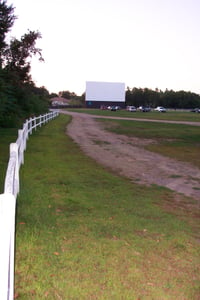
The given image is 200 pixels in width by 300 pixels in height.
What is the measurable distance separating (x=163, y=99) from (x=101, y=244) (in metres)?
148

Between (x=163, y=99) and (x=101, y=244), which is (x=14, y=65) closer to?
(x=101, y=244)

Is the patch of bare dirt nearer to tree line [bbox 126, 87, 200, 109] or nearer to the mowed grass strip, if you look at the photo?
the mowed grass strip

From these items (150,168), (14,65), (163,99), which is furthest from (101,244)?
(163,99)

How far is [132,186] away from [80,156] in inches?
206

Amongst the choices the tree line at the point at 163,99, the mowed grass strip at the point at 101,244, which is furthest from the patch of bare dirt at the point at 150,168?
the tree line at the point at 163,99

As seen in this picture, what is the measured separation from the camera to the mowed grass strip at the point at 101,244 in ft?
13.5

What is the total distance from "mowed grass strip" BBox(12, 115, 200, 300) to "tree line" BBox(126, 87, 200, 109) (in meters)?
142

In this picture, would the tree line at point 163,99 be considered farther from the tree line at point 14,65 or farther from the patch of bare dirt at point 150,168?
the patch of bare dirt at point 150,168

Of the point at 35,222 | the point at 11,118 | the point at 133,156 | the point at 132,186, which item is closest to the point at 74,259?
the point at 35,222

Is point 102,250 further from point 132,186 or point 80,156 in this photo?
point 80,156

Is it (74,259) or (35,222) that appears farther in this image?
(35,222)

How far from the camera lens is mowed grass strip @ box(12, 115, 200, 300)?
4121 millimetres

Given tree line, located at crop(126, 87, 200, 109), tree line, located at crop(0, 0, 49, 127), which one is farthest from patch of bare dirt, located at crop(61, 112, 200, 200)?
tree line, located at crop(126, 87, 200, 109)

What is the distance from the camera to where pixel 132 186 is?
9523 millimetres
